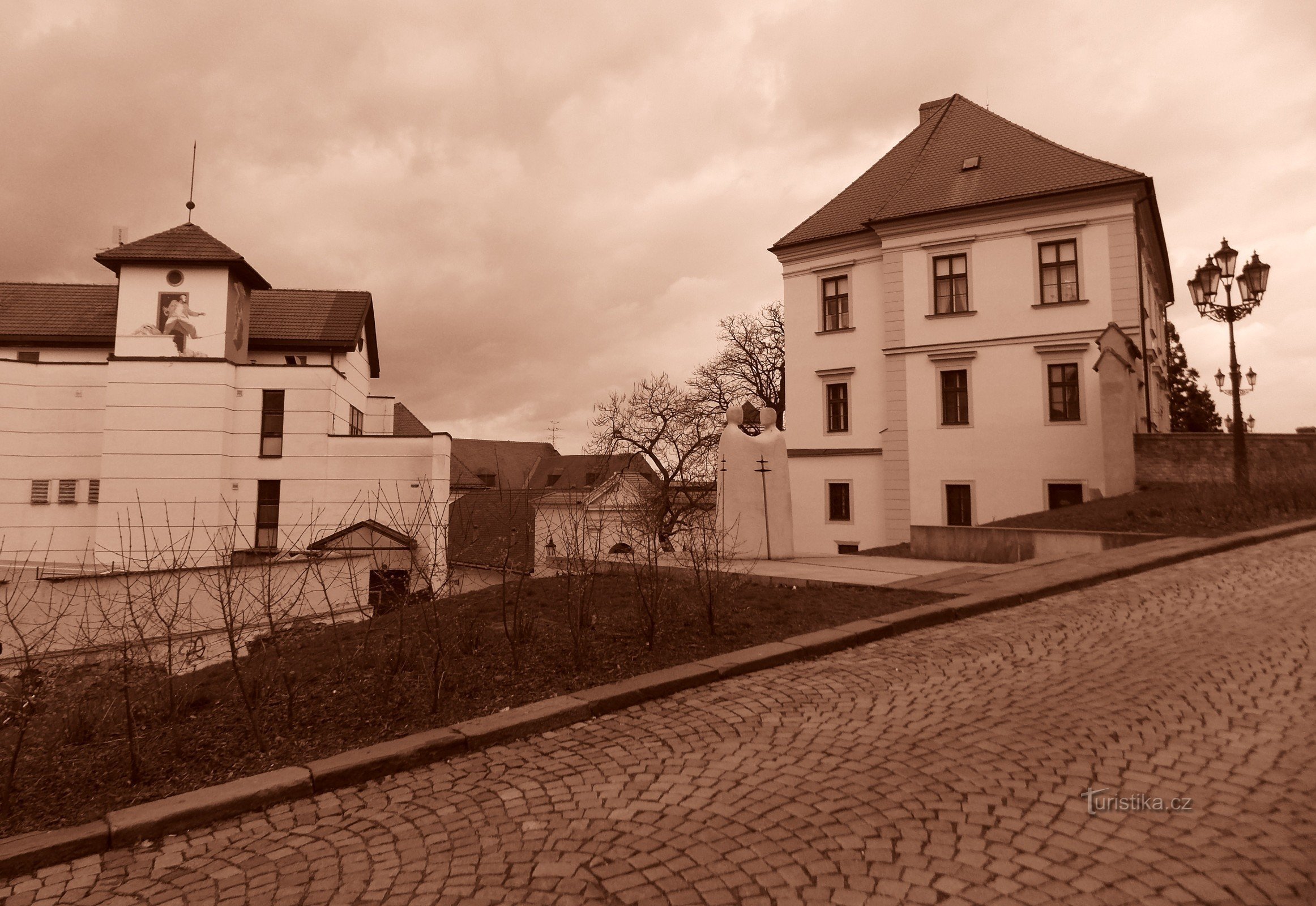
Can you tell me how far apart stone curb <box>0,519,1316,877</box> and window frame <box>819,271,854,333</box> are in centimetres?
2181

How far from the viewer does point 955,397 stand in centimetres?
2766

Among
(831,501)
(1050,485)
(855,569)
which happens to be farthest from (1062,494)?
(855,569)

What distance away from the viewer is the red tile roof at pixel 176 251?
33438 mm

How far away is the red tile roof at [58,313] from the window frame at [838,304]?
102ft

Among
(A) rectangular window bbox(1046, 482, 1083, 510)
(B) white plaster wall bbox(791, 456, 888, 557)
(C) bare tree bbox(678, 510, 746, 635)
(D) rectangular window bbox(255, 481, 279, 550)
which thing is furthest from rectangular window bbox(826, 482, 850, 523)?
(D) rectangular window bbox(255, 481, 279, 550)

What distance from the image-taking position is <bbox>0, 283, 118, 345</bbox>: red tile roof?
36.4 meters

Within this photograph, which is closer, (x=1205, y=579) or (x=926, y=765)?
(x=926, y=765)

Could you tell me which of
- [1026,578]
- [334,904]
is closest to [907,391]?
Answer: [1026,578]

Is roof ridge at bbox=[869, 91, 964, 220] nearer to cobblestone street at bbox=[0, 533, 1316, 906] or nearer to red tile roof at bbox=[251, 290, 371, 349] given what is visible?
red tile roof at bbox=[251, 290, 371, 349]

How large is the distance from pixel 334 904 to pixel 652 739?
7.58 feet

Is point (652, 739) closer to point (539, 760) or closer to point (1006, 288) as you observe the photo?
point (539, 760)

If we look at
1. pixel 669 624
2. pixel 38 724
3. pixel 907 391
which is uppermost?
pixel 907 391

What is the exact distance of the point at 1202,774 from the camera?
14.1ft

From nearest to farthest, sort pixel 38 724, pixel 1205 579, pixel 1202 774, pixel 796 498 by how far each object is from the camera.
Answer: pixel 1202 774 < pixel 38 724 < pixel 1205 579 < pixel 796 498
